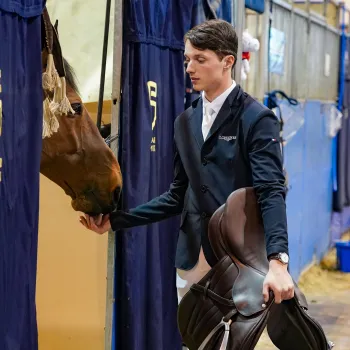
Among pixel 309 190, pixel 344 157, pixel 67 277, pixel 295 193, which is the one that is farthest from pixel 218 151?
pixel 344 157

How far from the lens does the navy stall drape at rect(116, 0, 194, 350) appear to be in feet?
10.3

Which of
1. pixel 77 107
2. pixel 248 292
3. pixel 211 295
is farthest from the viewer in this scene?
pixel 77 107

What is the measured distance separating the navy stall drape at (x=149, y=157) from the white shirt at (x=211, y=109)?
2.01 feet

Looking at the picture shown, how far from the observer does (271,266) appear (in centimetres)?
221

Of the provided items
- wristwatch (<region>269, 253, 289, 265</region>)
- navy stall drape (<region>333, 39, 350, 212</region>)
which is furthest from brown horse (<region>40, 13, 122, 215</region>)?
navy stall drape (<region>333, 39, 350, 212</region>)

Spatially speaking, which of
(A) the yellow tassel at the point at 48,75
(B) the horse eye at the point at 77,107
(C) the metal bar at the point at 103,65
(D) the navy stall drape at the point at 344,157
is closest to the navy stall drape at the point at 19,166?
(A) the yellow tassel at the point at 48,75

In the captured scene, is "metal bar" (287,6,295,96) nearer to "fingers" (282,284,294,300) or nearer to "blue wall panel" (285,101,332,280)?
"blue wall panel" (285,101,332,280)

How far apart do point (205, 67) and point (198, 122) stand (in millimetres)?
211

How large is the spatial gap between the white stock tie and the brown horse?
504 millimetres

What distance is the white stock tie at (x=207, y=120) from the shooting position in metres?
2.55

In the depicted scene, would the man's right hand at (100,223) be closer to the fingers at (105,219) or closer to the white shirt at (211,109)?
the fingers at (105,219)

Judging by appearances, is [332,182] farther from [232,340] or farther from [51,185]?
[232,340]

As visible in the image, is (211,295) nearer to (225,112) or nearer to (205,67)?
(225,112)

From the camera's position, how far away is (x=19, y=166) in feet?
7.54
